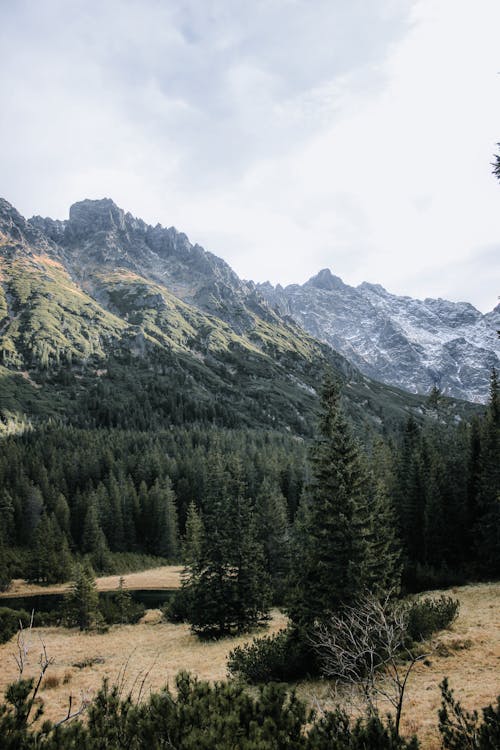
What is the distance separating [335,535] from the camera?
66.8 feet

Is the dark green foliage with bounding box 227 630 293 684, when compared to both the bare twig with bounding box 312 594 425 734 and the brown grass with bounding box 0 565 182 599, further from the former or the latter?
the brown grass with bounding box 0 565 182 599

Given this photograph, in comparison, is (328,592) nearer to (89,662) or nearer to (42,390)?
(89,662)

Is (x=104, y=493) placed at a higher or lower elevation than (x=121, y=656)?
higher

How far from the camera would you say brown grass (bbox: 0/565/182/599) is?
60562 mm

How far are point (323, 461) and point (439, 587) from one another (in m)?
24.3

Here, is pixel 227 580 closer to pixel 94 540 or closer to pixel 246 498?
pixel 246 498

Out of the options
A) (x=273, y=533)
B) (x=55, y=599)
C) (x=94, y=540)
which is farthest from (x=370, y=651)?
(x=94, y=540)

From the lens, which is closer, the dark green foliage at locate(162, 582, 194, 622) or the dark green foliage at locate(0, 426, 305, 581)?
the dark green foliage at locate(162, 582, 194, 622)

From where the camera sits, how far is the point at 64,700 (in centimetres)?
1830

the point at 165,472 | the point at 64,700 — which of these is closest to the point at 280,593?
the point at 64,700

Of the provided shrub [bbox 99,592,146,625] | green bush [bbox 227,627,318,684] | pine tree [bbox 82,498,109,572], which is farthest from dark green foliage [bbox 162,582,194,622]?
pine tree [bbox 82,498,109,572]

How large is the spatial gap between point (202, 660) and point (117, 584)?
46980 mm

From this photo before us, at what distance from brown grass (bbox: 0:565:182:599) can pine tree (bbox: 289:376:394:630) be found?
45.4 m

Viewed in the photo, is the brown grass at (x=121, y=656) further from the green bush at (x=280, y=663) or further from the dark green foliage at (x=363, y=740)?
the dark green foliage at (x=363, y=740)
